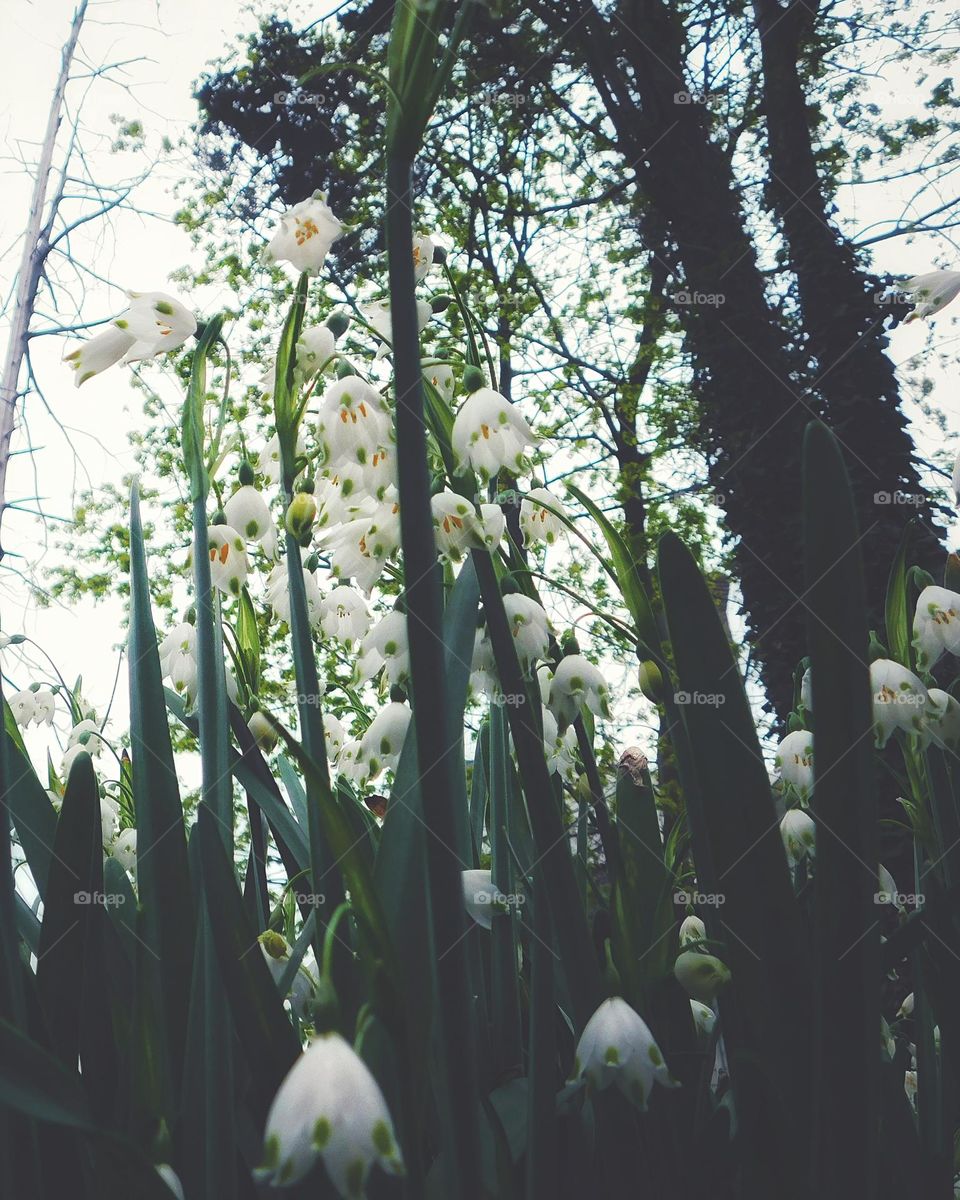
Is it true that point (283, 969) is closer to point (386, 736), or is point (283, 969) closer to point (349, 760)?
point (386, 736)

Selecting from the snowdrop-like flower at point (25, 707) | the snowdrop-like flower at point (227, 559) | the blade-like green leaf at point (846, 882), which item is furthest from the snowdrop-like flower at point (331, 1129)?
the snowdrop-like flower at point (25, 707)

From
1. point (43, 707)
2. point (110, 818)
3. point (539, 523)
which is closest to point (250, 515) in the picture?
point (539, 523)

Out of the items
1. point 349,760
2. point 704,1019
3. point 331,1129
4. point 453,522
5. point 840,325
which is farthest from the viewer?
point 840,325

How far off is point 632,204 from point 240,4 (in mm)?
4063

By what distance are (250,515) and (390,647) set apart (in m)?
0.23

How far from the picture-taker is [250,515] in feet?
A: 3.43

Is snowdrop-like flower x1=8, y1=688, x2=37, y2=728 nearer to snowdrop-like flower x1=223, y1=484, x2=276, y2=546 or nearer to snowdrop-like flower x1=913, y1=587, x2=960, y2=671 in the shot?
snowdrop-like flower x1=223, y1=484, x2=276, y2=546

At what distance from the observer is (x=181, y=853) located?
0.78m

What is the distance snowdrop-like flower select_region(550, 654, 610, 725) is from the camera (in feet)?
3.32

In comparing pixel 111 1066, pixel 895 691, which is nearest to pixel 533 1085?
pixel 111 1066

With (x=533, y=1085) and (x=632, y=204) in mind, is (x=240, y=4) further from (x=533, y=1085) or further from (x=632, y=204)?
(x=533, y=1085)

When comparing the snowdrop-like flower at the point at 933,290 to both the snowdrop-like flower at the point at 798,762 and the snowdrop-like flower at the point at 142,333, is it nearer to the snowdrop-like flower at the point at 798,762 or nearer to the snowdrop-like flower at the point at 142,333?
the snowdrop-like flower at the point at 798,762

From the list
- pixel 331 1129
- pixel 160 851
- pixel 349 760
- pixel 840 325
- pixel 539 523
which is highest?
pixel 840 325

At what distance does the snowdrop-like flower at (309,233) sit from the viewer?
2.91 feet
